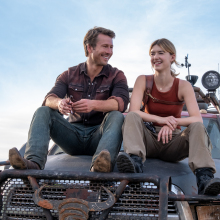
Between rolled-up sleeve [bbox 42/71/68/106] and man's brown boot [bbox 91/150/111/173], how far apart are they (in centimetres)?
122

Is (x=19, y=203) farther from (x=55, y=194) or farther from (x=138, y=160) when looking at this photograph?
(x=138, y=160)

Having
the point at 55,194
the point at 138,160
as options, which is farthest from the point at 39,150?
the point at 138,160

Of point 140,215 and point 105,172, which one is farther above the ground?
point 105,172

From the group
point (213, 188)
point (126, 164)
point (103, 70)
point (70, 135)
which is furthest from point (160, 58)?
point (213, 188)

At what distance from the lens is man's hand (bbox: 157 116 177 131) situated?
316 cm

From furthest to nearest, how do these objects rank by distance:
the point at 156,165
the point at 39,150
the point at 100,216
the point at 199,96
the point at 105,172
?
the point at 199,96
the point at 156,165
the point at 39,150
the point at 105,172
the point at 100,216

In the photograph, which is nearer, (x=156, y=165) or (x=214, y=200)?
(x=214, y=200)

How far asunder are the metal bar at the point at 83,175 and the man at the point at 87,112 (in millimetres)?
62

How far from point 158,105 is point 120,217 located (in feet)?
4.75

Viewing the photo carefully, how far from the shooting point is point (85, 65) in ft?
12.7

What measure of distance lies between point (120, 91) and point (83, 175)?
1299mm

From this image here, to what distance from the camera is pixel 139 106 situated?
3434mm

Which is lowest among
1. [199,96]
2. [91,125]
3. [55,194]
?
[55,194]

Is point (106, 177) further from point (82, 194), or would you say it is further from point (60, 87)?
point (60, 87)
